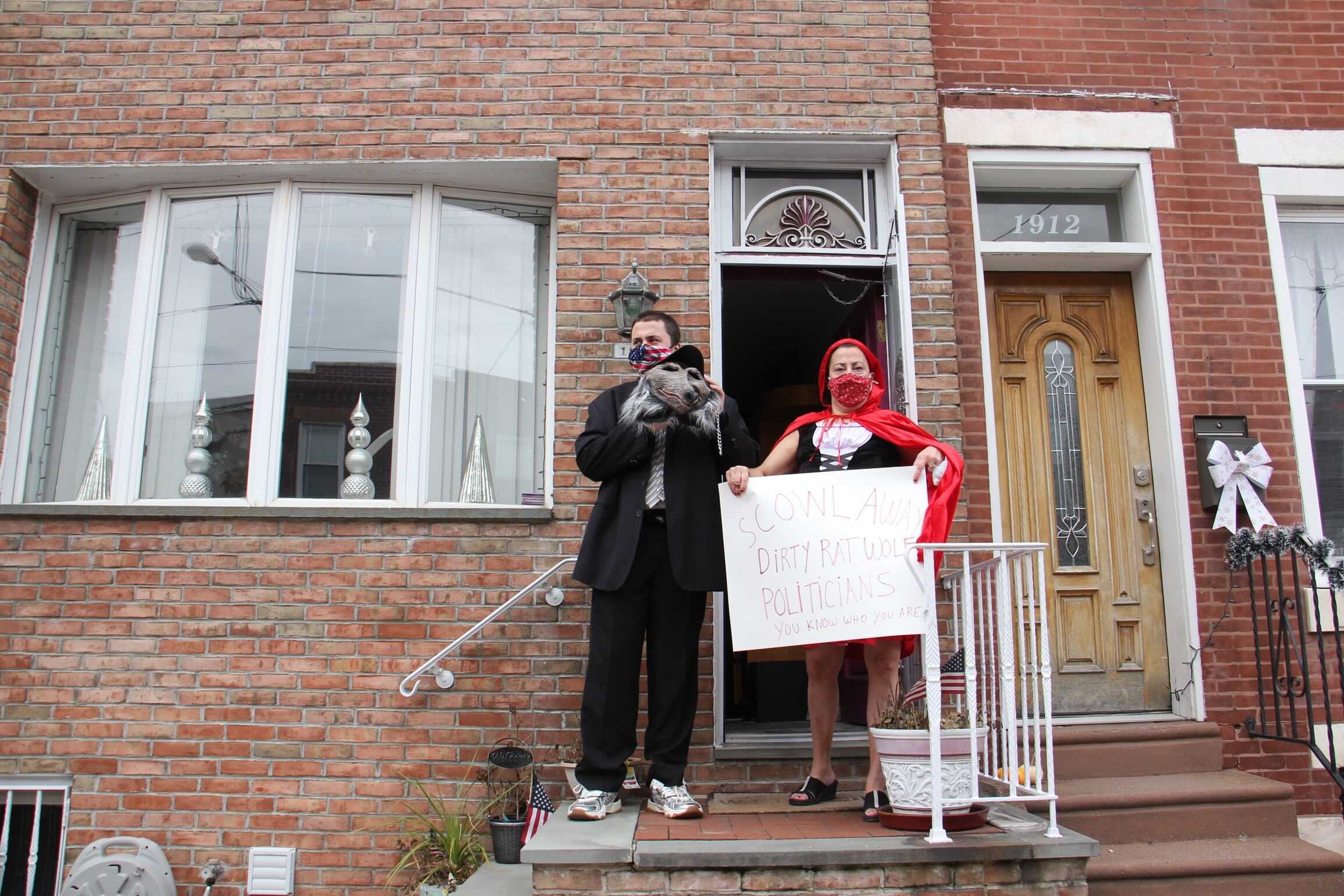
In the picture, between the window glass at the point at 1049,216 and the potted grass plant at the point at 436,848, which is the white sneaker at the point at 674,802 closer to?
the potted grass plant at the point at 436,848

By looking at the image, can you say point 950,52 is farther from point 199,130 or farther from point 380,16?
point 199,130

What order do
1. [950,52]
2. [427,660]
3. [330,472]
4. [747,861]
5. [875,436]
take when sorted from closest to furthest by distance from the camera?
[747,861] < [875,436] < [427,660] < [330,472] < [950,52]

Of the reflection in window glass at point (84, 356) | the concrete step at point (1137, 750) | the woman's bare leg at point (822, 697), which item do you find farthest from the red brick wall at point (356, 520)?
the concrete step at point (1137, 750)

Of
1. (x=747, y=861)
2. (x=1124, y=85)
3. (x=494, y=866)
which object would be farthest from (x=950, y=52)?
(x=494, y=866)

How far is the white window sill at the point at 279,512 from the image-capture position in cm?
456

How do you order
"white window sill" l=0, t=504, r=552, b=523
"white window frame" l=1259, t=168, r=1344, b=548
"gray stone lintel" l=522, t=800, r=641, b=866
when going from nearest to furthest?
"gray stone lintel" l=522, t=800, r=641, b=866 < "white window sill" l=0, t=504, r=552, b=523 < "white window frame" l=1259, t=168, r=1344, b=548

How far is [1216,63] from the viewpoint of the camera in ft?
17.9

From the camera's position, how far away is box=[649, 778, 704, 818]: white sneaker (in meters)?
3.71

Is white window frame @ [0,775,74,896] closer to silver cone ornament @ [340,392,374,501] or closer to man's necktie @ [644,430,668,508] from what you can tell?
silver cone ornament @ [340,392,374,501]

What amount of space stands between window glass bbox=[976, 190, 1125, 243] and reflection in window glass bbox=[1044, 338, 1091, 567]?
618 mm

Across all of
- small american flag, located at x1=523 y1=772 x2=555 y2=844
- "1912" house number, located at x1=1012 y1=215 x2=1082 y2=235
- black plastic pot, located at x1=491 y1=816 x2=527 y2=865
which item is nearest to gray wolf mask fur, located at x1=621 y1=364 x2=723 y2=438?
small american flag, located at x1=523 y1=772 x2=555 y2=844

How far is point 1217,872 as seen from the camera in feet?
12.8

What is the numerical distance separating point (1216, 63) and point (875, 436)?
3.47 m

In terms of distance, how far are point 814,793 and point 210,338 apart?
3.71 meters
